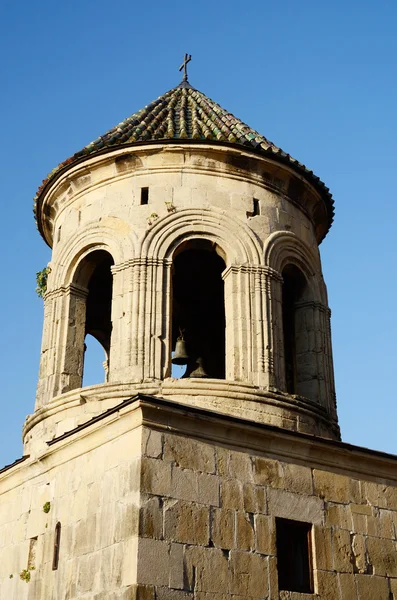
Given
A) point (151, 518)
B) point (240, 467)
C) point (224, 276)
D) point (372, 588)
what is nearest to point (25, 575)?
point (151, 518)

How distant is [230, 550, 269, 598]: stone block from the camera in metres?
8.81

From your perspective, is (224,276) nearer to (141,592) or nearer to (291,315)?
(291,315)

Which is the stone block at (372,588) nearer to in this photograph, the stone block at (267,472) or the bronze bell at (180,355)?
the stone block at (267,472)

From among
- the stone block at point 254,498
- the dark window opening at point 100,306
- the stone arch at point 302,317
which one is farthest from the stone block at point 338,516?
the dark window opening at point 100,306

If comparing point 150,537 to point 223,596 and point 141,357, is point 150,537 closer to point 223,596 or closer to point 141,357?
point 223,596

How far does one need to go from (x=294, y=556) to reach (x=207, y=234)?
14.2 ft

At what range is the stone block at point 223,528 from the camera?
8922mm

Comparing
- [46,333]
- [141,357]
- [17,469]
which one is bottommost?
[17,469]

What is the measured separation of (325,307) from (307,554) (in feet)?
13.0

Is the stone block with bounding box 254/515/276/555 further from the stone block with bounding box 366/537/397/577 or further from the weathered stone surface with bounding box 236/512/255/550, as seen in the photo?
the stone block with bounding box 366/537/397/577

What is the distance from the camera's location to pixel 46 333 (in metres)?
11.8

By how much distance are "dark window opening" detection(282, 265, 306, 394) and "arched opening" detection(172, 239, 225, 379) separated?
143 centimetres

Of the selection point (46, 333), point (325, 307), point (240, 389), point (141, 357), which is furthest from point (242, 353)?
point (46, 333)

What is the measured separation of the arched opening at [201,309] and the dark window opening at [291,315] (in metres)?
1.43
